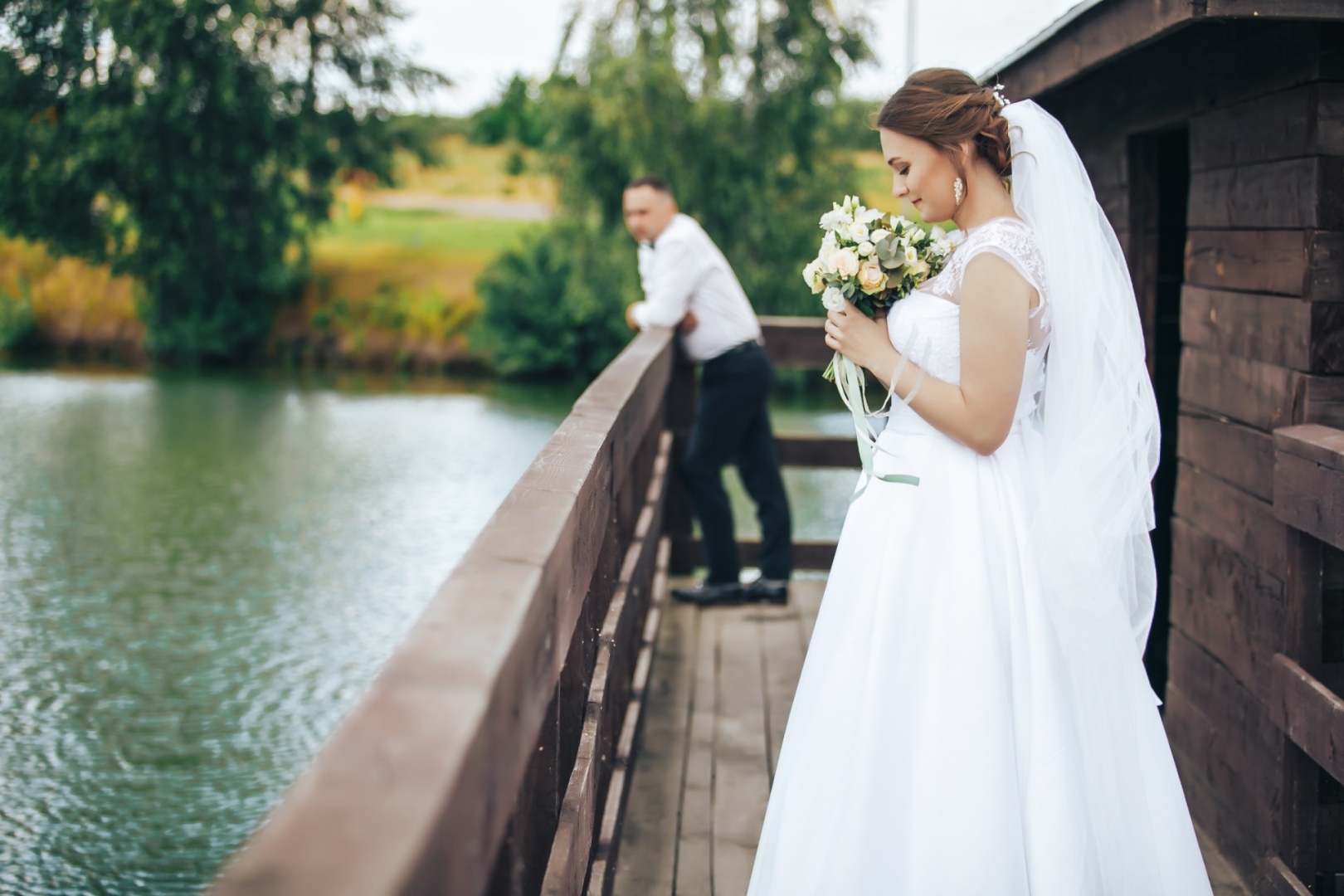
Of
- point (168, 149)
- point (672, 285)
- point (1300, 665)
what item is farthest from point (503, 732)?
point (168, 149)

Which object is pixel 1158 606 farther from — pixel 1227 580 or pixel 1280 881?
pixel 1280 881

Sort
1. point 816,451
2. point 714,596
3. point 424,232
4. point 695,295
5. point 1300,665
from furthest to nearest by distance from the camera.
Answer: point 424,232
point 816,451
point 714,596
point 695,295
point 1300,665

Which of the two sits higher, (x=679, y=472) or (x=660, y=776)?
(x=679, y=472)

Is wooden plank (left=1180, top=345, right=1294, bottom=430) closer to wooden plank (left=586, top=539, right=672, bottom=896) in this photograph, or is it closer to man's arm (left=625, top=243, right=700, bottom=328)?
wooden plank (left=586, top=539, right=672, bottom=896)

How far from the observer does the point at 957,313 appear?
2.20 metres

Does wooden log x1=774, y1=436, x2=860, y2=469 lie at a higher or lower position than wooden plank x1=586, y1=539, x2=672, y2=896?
higher

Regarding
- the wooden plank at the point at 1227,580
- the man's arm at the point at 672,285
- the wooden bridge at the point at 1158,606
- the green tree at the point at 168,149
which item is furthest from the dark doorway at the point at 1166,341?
the green tree at the point at 168,149

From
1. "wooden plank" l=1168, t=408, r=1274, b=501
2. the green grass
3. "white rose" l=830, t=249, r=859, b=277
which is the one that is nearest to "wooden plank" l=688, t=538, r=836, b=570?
"wooden plank" l=1168, t=408, r=1274, b=501

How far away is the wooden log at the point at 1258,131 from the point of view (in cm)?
239

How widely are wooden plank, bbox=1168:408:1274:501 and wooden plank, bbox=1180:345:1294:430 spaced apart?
3cm

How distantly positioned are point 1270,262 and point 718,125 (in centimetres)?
1329

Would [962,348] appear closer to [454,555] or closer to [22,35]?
[454,555]

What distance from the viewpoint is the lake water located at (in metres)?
4.22

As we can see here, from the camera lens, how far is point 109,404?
15.0 m
